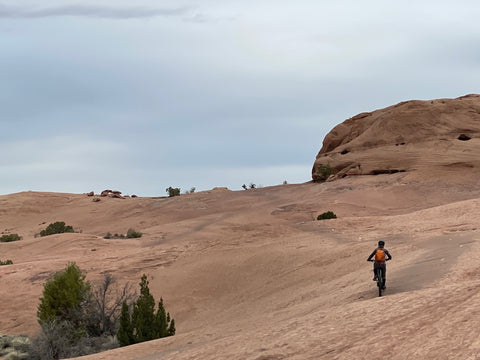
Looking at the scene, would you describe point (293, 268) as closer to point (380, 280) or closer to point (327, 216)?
point (380, 280)

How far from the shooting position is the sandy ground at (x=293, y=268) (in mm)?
10742

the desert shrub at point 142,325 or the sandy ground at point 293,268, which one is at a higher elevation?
the sandy ground at point 293,268

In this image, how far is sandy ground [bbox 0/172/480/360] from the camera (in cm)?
1074

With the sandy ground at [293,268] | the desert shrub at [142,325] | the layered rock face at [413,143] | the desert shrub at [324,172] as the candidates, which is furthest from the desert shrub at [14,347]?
the desert shrub at [324,172]

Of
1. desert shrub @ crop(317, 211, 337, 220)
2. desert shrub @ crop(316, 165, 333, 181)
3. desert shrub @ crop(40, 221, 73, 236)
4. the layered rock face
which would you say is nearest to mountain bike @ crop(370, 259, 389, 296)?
desert shrub @ crop(317, 211, 337, 220)

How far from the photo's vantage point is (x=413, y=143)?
4928 cm

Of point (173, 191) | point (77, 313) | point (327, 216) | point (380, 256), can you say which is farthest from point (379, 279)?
point (173, 191)

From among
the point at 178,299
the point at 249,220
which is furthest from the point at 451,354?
the point at 249,220

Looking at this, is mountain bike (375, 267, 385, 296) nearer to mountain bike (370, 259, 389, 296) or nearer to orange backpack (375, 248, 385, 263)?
mountain bike (370, 259, 389, 296)

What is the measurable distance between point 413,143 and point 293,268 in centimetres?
2860

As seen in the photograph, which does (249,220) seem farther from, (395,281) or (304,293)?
(395,281)

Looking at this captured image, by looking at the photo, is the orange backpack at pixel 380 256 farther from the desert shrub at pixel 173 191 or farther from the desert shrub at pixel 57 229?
the desert shrub at pixel 173 191

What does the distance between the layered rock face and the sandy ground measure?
7.09 ft

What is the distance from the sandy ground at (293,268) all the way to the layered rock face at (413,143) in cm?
216
